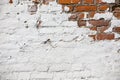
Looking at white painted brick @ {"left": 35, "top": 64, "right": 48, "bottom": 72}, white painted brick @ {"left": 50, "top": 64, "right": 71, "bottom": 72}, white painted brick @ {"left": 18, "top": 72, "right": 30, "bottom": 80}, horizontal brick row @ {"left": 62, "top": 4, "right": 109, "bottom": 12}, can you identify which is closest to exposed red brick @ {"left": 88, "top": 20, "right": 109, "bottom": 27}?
horizontal brick row @ {"left": 62, "top": 4, "right": 109, "bottom": 12}

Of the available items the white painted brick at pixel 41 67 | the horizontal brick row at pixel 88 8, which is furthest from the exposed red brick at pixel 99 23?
the white painted brick at pixel 41 67

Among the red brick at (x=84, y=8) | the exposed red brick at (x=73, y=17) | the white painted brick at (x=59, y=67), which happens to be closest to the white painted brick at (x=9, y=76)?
the white painted brick at (x=59, y=67)

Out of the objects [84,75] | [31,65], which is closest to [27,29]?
[31,65]

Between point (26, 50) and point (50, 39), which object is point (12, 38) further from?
point (50, 39)

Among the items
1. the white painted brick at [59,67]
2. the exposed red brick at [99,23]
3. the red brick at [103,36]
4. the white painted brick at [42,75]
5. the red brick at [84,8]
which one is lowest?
the white painted brick at [42,75]

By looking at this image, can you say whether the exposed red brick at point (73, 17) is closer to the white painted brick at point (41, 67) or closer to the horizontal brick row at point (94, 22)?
the horizontal brick row at point (94, 22)

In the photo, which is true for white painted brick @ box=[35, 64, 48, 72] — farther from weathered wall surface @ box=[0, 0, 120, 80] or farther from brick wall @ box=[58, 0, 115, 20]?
brick wall @ box=[58, 0, 115, 20]

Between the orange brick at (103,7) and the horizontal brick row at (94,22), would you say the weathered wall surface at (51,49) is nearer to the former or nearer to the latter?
the horizontal brick row at (94,22)

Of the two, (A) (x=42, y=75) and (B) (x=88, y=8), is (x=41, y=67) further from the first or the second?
(B) (x=88, y=8)

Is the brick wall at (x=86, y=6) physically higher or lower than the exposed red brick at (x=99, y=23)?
higher

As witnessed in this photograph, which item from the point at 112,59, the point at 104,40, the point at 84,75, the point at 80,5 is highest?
the point at 80,5

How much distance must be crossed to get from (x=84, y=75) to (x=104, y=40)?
1.28 ft

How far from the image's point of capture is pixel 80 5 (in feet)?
7.38

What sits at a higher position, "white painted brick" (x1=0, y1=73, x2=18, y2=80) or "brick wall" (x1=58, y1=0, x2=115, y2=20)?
"brick wall" (x1=58, y1=0, x2=115, y2=20)
